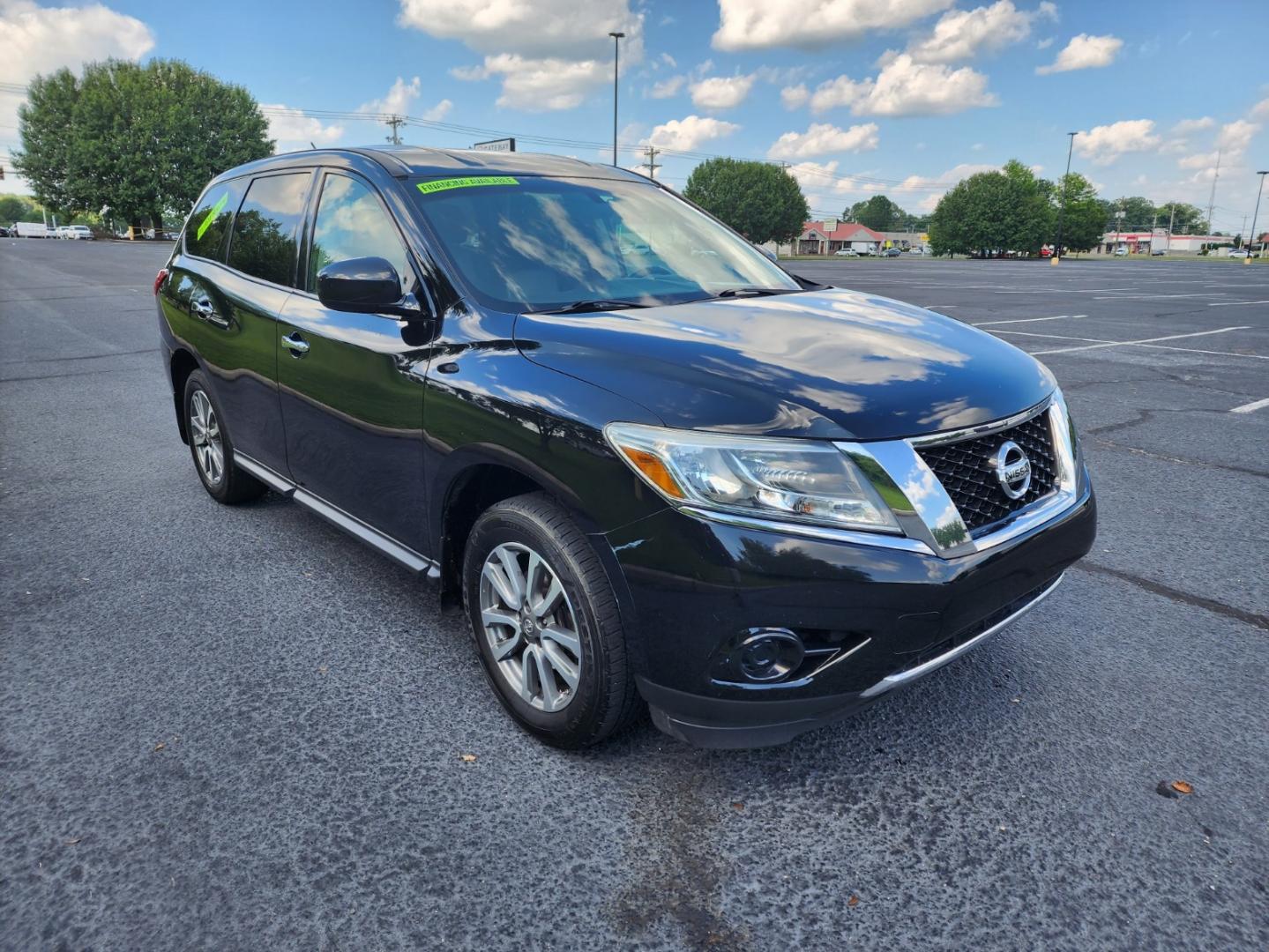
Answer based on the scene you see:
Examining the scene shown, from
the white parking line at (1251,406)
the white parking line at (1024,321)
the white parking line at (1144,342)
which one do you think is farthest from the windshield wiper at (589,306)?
the white parking line at (1024,321)

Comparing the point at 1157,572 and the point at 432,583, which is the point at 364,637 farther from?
the point at 1157,572

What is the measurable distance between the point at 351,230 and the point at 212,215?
6.20 feet

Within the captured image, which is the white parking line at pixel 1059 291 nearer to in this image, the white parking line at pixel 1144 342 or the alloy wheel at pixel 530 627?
the white parking line at pixel 1144 342

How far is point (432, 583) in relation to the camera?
295cm

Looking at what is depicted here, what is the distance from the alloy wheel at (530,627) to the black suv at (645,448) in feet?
0.04

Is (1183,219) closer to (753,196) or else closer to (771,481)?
(753,196)

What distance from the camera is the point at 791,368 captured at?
2314mm

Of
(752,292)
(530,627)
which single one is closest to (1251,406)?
(752,292)

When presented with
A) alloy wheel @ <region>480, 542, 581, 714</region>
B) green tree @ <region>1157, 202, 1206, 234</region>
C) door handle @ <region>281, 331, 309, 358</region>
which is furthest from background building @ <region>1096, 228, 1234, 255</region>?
alloy wheel @ <region>480, 542, 581, 714</region>

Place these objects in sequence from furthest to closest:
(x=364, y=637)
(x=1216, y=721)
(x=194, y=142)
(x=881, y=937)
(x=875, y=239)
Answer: (x=875, y=239), (x=194, y=142), (x=364, y=637), (x=1216, y=721), (x=881, y=937)

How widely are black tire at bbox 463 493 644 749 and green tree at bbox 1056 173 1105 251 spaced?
106219 millimetres

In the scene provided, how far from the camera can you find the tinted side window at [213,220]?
4.46 m

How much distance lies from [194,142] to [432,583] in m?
73.3

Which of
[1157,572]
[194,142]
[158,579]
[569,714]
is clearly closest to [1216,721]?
[1157,572]
